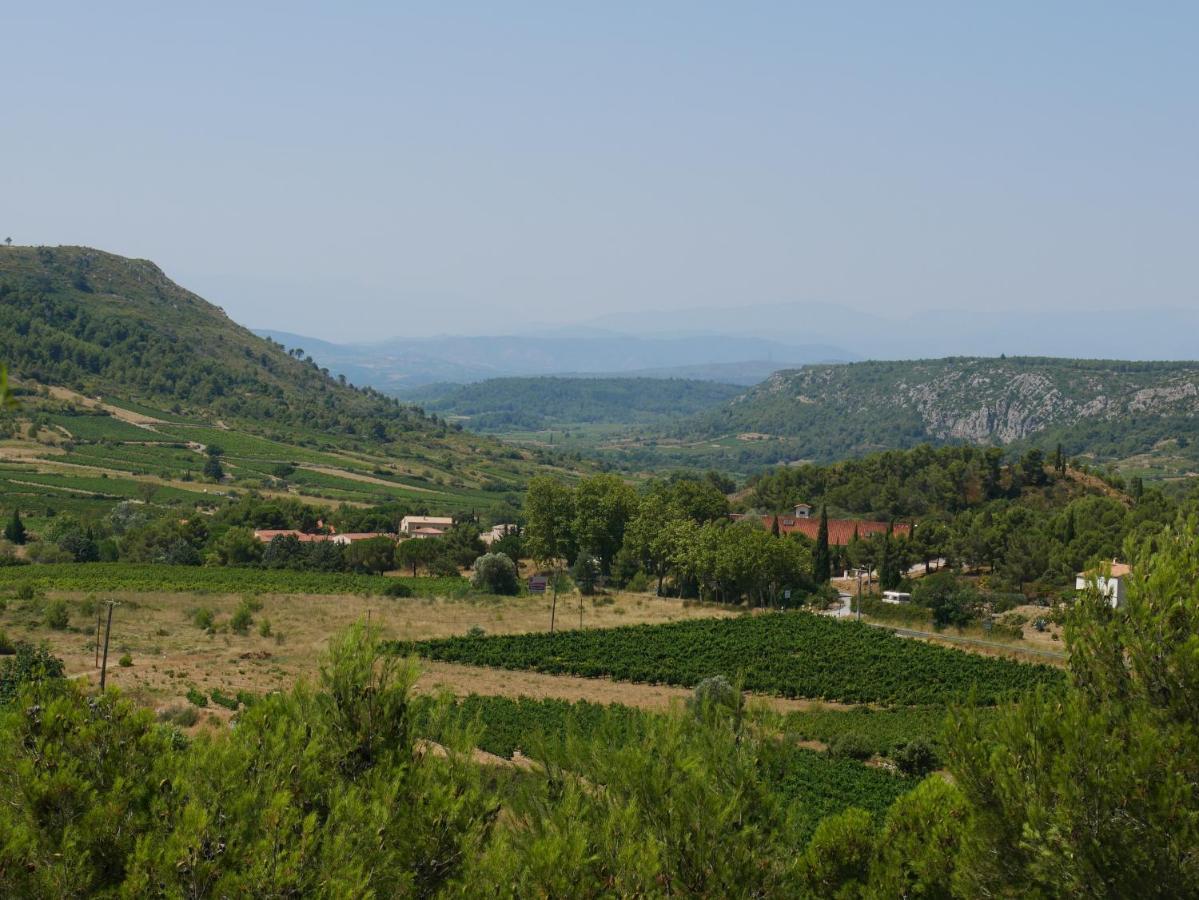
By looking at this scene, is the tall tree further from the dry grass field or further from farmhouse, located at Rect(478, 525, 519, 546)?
the dry grass field

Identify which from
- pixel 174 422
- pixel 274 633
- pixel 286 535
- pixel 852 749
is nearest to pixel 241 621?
pixel 274 633

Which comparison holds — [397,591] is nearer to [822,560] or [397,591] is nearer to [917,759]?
[822,560]

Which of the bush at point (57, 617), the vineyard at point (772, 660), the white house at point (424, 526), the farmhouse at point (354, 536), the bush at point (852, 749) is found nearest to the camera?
the bush at point (852, 749)

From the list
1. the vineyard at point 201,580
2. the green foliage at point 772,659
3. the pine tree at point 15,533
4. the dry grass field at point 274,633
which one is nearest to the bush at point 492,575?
the vineyard at point 201,580

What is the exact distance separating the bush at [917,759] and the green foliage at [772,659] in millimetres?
8698

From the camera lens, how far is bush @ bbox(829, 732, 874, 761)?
3344 centimetres

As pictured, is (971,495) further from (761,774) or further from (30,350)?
(30,350)

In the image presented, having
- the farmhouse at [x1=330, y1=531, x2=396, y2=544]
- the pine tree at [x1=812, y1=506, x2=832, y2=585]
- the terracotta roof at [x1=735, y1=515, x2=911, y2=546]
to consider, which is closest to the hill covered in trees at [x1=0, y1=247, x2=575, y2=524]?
the farmhouse at [x1=330, y1=531, x2=396, y2=544]

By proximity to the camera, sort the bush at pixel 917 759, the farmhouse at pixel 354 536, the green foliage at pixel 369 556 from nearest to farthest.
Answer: the bush at pixel 917 759 < the green foliage at pixel 369 556 < the farmhouse at pixel 354 536

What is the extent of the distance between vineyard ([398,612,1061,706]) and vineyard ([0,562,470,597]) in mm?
15037

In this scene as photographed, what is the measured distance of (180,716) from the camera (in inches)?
1171

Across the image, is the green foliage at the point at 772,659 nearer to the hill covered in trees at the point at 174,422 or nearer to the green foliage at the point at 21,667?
the green foliage at the point at 21,667

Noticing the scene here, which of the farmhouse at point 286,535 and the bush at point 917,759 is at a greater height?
the bush at point 917,759

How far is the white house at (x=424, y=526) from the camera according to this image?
276 feet
